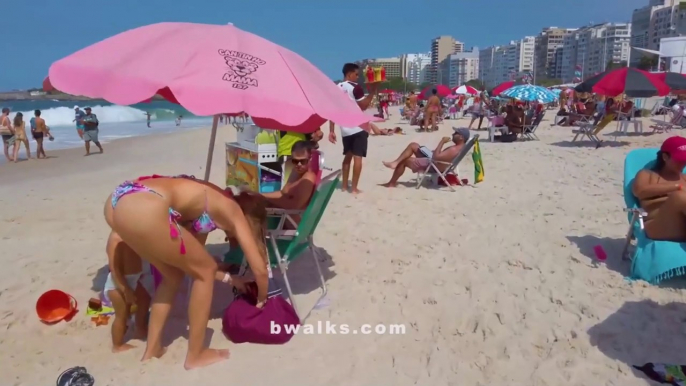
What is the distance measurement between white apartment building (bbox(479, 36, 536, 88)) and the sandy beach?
119 metres

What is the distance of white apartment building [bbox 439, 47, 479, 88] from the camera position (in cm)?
11841

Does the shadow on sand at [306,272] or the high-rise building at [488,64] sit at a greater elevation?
the high-rise building at [488,64]

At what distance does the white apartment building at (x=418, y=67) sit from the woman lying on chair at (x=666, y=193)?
405 feet

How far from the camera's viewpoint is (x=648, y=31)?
95625mm

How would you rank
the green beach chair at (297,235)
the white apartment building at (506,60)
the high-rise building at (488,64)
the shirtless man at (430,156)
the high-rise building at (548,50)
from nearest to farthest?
the green beach chair at (297,235), the shirtless man at (430,156), the high-rise building at (548,50), the white apartment building at (506,60), the high-rise building at (488,64)

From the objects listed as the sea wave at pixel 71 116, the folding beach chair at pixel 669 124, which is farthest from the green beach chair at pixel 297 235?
the sea wave at pixel 71 116

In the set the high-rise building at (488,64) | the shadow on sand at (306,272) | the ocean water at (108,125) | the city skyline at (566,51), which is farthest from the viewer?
the high-rise building at (488,64)

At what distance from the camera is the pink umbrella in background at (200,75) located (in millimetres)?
2287

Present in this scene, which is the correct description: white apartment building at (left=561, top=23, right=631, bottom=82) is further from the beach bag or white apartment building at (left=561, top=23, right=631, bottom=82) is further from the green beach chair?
the green beach chair

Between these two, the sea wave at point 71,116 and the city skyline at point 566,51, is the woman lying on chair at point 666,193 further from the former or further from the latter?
the city skyline at point 566,51

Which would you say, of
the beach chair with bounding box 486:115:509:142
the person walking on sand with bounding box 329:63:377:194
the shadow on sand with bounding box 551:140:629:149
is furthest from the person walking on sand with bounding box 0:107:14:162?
the shadow on sand with bounding box 551:140:629:149

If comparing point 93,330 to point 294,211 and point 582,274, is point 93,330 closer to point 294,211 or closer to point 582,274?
point 294,211

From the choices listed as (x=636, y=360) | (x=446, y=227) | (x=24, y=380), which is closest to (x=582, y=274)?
(x=636, y=360)

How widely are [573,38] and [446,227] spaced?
118 m
